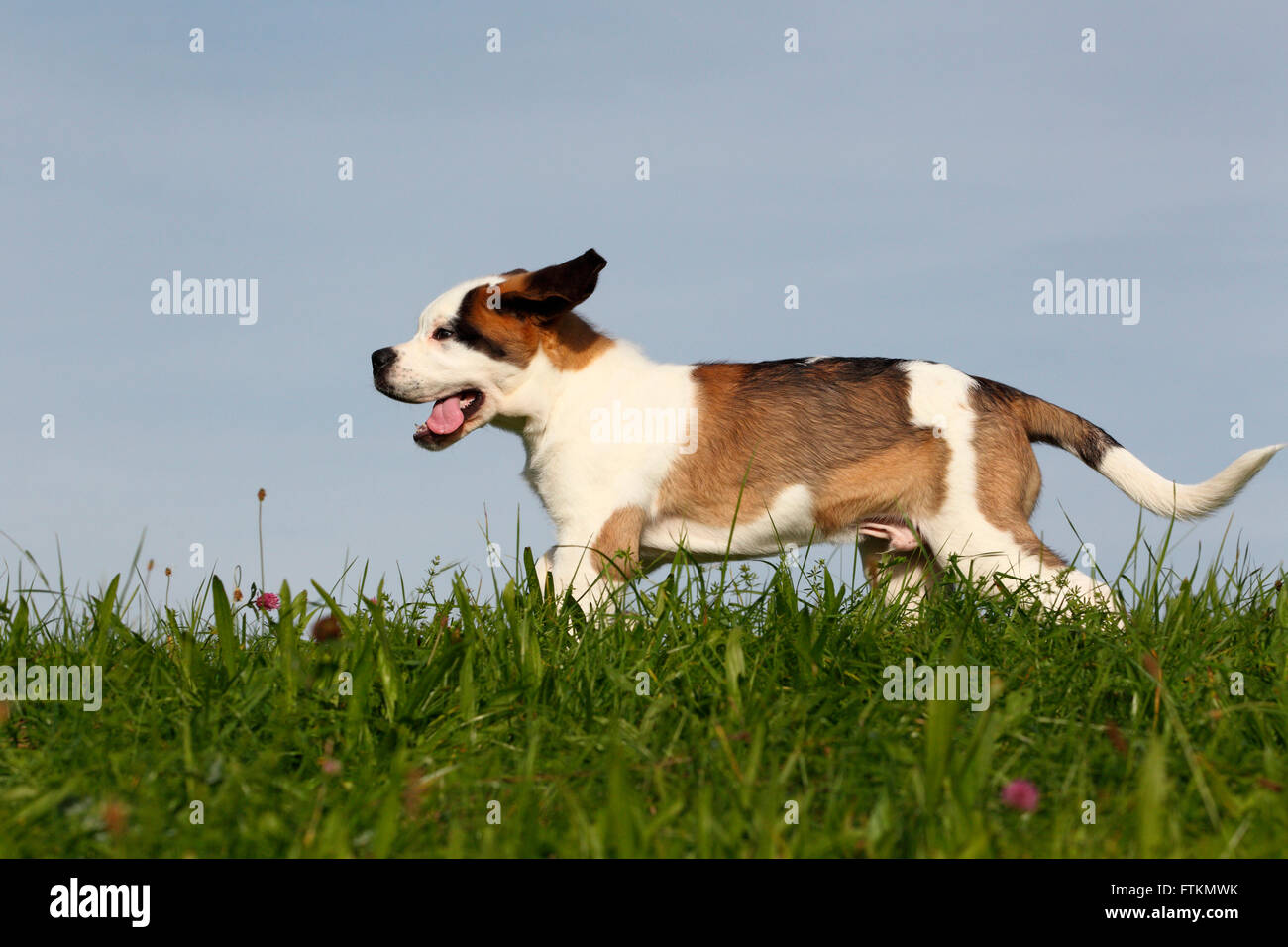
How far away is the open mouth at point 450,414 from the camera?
6.60 meters

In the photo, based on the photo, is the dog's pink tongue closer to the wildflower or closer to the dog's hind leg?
the dog's hind leg

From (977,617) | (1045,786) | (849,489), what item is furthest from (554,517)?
(1045,786)

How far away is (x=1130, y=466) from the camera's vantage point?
6.75 meters

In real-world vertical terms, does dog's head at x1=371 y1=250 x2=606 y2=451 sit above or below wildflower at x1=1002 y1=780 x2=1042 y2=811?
above

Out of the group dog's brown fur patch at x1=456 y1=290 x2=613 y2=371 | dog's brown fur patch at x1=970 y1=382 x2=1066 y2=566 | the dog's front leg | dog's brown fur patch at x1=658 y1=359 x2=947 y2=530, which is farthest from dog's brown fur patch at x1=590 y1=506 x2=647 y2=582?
dog's brown fur patch at x1=970 y1=382 x2=1066 y2=566

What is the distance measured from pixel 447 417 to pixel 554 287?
1001mm

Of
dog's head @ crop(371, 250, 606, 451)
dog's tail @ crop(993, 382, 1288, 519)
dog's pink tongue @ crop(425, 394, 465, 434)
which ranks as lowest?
dog's tail @ crop(993, 382, 1288, 519)

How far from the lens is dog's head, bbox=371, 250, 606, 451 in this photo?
641cm

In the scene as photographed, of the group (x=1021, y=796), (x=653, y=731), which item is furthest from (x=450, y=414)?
(x=1021, y=796)

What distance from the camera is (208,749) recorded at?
11.9ft

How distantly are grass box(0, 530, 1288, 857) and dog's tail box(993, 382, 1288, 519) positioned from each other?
1001 mm

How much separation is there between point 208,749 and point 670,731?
1.51 m

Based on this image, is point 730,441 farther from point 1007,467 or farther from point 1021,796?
point 1021,796
